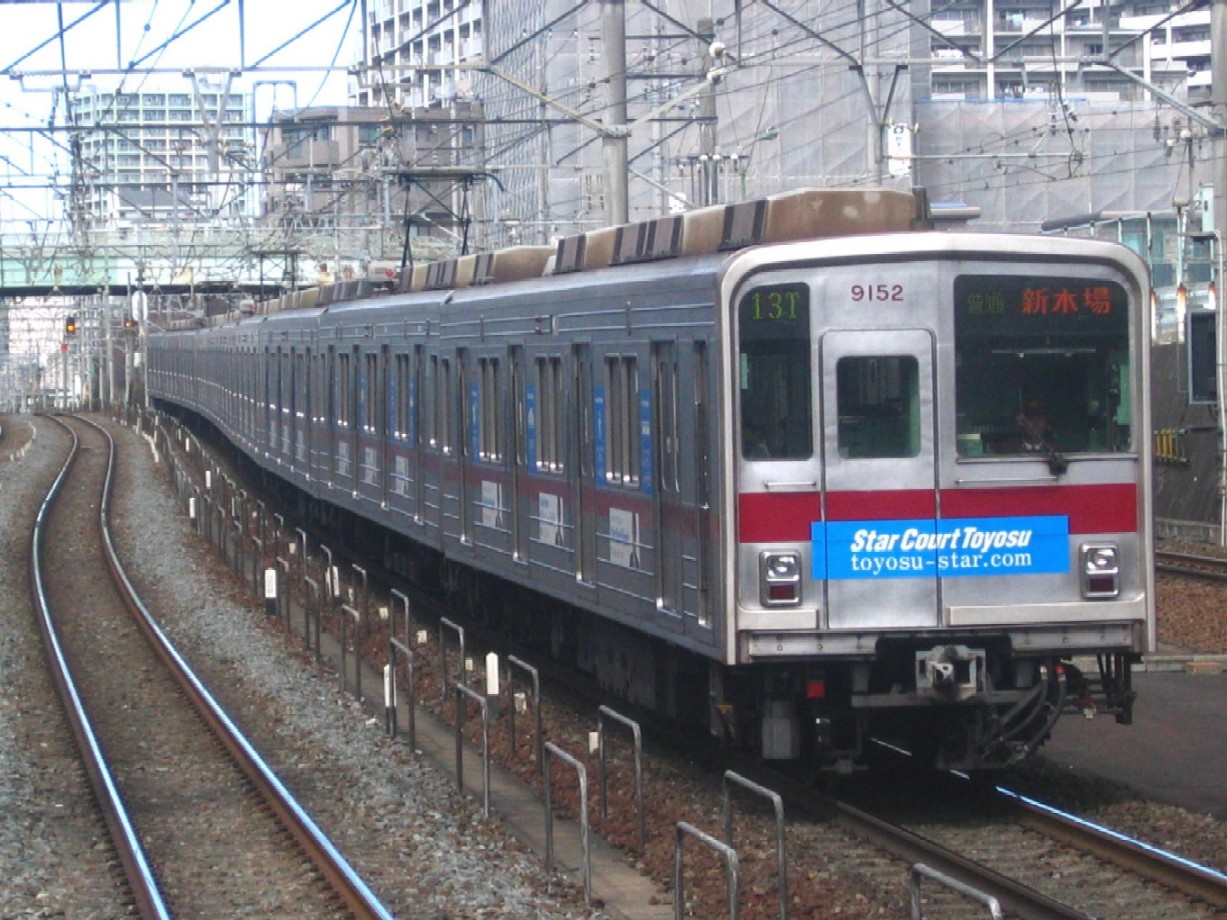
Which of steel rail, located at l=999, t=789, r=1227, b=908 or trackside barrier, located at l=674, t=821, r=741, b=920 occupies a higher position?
trackside barrier, located at l=674, t=821, r=741, b=920

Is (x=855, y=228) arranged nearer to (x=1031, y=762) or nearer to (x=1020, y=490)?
(x=1020, y=490)

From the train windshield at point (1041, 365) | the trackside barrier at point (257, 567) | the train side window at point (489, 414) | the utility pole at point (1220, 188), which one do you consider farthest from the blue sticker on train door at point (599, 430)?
the utility pole at point (1220, 188)

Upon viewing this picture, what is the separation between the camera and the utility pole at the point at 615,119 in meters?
16.4

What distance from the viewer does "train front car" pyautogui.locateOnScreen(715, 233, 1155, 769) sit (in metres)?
8.85

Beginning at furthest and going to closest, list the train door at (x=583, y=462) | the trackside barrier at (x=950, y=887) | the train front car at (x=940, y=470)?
the train door at (x=583, y=462) < the train front car at (x=940, y=470) < the trackside barrier at (x=950, y=887)

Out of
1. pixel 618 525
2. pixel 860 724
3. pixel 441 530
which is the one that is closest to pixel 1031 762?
pixel 860 724

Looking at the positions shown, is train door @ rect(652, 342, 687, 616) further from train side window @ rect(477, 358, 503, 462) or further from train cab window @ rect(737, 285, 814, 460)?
train side window @ rect(477, 358, 503, 462)

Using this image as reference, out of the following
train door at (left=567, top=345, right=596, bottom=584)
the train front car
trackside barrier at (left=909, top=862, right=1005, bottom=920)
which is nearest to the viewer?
trackside barrier at (left=909, top=862, right=1005, bottom=920)

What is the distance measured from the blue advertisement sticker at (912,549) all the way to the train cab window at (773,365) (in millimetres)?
440

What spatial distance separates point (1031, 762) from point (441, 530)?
6.70m

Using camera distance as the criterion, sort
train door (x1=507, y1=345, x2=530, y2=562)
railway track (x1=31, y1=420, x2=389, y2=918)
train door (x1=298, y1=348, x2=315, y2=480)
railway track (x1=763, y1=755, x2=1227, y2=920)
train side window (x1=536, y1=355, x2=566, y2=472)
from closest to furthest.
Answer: railway track (x1=763, y1=755, x2=1227, y2=920)
railway track (x1=31, y1=420, x2=389, y2=918)
train side window (x1=536, y1=355, x2=566, y2=472)
train door (x1=507, y1=345, x2=530, y2=562)
train door (x1=298, y1=348, x2=315, y2=480)

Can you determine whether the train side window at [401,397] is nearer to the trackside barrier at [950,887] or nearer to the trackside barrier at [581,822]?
the trackside barrier at [581,822]

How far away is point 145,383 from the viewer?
67375 mm

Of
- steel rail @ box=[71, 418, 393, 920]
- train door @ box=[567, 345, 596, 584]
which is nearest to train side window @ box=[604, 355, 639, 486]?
train door @ box=[567, 345, 596, 584]
